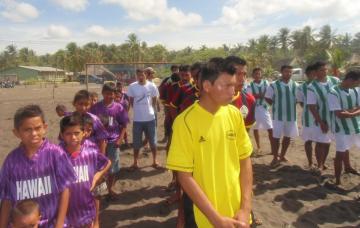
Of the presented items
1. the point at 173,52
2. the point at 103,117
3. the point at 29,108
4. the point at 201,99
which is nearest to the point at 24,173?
the point at 29,108

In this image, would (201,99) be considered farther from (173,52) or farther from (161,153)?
(173,52)

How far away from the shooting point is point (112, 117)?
5.52m

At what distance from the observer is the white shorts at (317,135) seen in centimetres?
701

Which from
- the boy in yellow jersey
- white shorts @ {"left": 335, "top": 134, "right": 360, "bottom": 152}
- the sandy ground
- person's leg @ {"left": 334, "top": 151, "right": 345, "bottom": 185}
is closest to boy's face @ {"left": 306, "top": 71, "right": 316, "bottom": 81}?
white shorts @ {"left": 335, "top": 134, "right": 360, "bottom": 152}

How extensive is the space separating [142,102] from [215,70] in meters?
5.18

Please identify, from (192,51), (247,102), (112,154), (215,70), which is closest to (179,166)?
(215,70)

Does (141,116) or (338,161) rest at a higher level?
(141,116)

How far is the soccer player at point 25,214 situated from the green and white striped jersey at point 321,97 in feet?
17.8

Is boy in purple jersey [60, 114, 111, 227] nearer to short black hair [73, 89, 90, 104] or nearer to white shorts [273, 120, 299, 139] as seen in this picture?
short black hair [73, 89, 90, 104]

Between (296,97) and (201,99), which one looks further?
(296,97)

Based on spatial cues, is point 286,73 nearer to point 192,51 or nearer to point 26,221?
point 26,221

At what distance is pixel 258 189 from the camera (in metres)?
6.45

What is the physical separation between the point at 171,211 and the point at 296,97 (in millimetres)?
3849

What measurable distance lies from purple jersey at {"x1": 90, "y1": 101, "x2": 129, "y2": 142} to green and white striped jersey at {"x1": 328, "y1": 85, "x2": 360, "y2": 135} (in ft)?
10.6
